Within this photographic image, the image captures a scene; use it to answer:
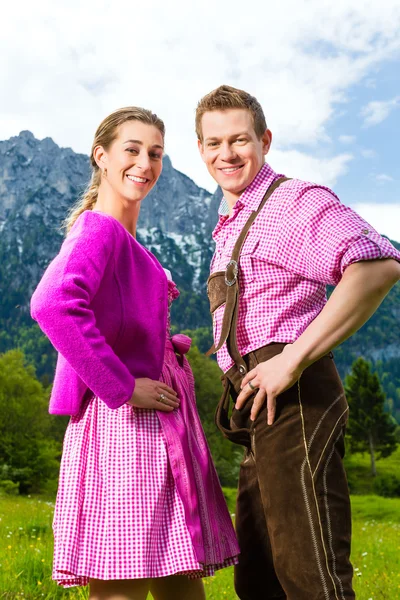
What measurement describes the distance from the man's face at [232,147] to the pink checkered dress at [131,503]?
140 centimetres

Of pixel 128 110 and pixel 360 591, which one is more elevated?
pixel 128 110

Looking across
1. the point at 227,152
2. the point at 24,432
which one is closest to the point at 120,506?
the point at 227,152

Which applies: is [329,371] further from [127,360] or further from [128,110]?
[128,110]

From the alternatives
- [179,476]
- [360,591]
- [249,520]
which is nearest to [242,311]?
[179,476]

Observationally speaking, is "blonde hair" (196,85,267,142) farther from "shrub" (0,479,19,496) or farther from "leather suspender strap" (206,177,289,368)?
"shrub" (0,479,19,496)

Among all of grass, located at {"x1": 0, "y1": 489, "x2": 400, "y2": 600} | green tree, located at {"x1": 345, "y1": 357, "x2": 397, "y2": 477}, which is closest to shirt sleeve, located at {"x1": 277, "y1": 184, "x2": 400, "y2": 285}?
grass, located at {"x1": 0, "y1": 489, "x2": 400, "y2": 600}

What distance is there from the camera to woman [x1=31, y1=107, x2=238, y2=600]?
10.5 feet

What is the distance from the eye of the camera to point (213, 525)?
3500 millimetres

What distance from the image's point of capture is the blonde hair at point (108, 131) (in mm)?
3887

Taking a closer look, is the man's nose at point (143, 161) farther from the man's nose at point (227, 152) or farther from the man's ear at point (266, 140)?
the man's ear at point (266, 140)

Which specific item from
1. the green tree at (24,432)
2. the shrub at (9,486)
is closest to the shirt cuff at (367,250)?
the shrub at (9,486)

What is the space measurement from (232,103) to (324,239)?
1051mm

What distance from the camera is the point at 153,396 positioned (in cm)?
344

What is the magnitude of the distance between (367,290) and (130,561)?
1.72 meters
